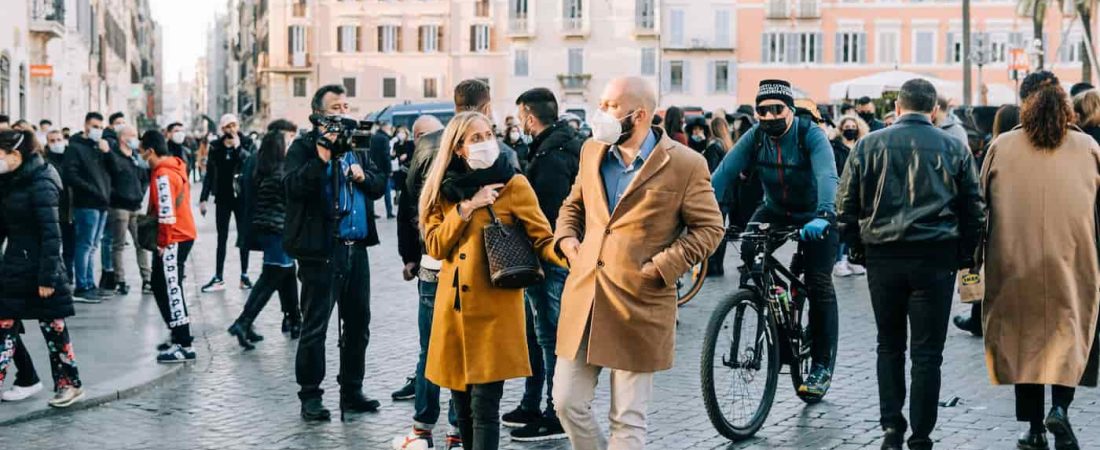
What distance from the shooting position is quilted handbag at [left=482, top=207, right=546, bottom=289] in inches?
246

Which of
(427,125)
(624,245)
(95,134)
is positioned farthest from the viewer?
(95,134)

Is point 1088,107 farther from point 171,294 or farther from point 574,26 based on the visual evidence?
point 574,26

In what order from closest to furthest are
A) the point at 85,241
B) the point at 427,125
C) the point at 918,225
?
the point at 918,225, the point at 427,125, the point at 85,241

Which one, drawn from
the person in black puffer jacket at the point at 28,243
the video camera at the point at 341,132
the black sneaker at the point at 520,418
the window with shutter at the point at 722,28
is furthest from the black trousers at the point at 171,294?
the window with shutter at the point at 722,28

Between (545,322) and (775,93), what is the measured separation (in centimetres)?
175

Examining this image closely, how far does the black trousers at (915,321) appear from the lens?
690 cm

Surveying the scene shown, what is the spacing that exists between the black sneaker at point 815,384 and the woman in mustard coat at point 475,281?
2613 millimetres

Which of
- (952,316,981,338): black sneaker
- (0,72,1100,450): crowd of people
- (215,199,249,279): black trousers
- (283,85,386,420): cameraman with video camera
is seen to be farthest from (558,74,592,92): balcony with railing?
(283,85,386,420): cameraman with video camera

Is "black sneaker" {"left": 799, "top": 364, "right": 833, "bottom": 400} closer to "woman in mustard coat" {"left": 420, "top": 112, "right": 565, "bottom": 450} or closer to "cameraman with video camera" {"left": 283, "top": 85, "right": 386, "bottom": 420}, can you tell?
"cameraman with video camera" {"left": 283, "top": 85, "right": 386, "bottom": 420}

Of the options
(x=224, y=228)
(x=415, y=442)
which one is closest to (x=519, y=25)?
(x=224, y=228)

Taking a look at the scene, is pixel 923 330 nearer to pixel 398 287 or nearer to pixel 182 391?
pixel 182 391

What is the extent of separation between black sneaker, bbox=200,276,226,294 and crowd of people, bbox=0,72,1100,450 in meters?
6.29

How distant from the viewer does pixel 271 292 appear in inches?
456

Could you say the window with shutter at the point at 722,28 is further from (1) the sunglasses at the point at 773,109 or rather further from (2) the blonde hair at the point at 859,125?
(1) the sunglasses at the point at 773,109
